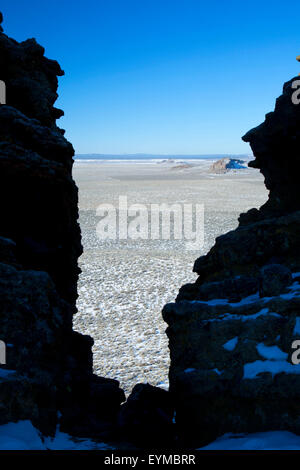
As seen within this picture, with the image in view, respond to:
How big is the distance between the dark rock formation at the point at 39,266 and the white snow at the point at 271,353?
360 cm

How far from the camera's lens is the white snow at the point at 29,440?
5.17 m

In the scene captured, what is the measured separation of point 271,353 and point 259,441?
1.47 m

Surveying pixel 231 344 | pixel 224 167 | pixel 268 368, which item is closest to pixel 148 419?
→ pixel 231 344

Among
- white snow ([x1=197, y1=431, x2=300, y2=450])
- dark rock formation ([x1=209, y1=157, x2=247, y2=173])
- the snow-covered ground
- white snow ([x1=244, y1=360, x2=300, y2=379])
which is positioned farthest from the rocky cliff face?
dark rock formation ([x1=209, y1=157, x2=247, y2=173])

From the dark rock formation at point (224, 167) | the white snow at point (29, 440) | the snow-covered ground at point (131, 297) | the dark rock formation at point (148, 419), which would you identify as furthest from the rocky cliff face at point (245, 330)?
the dark rock formation at point (224, 167)

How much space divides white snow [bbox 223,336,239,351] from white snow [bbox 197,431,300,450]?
142cm

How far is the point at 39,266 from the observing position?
9180 mm

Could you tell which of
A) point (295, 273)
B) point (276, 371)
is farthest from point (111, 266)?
point (276, 371)

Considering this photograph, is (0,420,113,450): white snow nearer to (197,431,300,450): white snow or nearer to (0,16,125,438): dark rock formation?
(0,16,125,438): dark rock formation

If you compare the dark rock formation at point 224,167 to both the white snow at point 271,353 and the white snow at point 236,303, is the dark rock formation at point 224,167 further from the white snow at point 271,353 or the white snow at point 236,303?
the white snow at point 271,353

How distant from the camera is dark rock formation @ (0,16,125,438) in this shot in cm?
663

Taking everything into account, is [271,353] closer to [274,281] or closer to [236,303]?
[236,303]

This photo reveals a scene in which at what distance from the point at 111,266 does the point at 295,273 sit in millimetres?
17619
